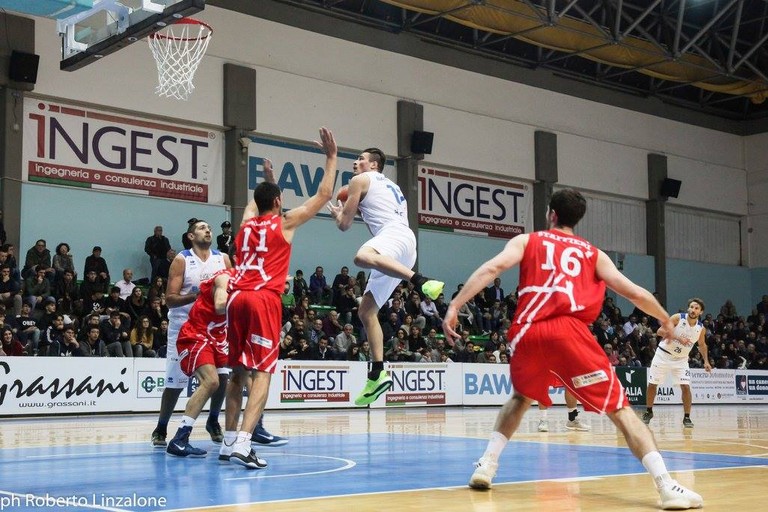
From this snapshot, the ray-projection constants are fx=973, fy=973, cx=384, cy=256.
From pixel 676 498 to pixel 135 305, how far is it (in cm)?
1679

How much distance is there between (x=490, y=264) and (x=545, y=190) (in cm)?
2750

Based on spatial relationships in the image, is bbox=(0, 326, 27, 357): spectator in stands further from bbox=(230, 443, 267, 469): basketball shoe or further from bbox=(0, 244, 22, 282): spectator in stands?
bbox=(230, 443, 267, 469): basketball shoe

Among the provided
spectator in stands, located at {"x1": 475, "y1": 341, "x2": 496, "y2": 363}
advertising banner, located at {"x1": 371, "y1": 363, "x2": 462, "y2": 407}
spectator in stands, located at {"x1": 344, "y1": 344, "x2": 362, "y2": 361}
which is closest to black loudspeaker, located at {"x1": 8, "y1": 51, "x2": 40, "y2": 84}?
spectator in stands, located at {"x1": 344, "y1": 344, "x2": 362, "y2": 361}

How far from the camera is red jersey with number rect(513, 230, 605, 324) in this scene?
704 centimetres

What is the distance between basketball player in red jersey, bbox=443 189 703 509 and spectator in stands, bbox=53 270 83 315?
15.6 meters

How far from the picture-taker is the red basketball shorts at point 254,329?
341 inches

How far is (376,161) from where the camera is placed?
9.80m

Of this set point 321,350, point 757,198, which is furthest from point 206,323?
point 757,198

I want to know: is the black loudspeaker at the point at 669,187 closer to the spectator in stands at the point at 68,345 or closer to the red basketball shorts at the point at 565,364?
the spectator in stands at the point at 68,345

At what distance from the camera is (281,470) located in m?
8.55

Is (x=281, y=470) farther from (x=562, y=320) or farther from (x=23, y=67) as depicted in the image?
(x=23, y=67)

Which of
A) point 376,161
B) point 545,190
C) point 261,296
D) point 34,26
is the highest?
point 34,26

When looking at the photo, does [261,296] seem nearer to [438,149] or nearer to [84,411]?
[84,411]

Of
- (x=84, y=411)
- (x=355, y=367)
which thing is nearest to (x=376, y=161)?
(x=84, y=411)
